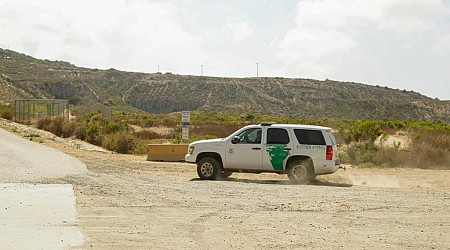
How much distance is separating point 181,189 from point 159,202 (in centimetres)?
236

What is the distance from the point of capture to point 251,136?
62.4ft

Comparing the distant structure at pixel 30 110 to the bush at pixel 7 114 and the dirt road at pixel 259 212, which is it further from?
the dirt road at pixel 259 212

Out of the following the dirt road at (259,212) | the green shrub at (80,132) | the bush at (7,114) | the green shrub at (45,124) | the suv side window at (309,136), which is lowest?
the dirt road at (259,212)

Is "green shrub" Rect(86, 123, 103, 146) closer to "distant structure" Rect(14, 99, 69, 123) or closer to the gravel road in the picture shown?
the gravel road

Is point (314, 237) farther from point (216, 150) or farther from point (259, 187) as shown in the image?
point (216, 150)

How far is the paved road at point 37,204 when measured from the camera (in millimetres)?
9867

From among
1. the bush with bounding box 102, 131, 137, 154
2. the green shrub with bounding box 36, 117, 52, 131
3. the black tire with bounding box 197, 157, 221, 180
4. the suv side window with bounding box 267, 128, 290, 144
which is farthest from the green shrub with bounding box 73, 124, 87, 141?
the suv side window with bounding box 267, 128, 290, 144

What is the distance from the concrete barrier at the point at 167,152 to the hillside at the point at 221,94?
7882cm

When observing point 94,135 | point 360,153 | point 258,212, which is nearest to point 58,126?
point 94,135

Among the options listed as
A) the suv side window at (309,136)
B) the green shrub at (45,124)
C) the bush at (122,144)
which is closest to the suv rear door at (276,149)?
the suv side window at (309,136)

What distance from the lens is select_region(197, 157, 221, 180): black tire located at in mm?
19031

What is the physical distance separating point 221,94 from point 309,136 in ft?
340

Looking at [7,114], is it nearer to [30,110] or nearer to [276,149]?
[30,110]

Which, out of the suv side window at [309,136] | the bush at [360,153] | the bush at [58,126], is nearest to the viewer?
the suv side window at [309,136]
